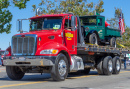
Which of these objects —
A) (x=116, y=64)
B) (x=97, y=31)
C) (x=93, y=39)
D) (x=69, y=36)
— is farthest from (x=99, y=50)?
(x=69, y=36)

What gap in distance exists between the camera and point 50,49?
1192cm

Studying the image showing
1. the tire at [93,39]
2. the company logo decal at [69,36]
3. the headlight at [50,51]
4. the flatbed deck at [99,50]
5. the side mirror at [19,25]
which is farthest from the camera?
the tire at [93,39]

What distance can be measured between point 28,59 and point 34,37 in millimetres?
938

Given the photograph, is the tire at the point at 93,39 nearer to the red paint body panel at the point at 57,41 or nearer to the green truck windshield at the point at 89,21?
the green truck windshield at the point at 89,21

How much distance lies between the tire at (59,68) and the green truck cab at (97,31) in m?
3.59

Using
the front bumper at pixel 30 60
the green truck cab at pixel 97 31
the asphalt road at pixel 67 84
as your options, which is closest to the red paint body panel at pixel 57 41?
the front bumper at pixel 30 60

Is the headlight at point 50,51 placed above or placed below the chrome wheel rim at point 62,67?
above

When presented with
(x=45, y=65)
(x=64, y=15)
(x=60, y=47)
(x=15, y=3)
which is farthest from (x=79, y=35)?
(x=15, y=3)

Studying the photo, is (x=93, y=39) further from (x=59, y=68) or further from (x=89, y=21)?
(x=59, y=68)

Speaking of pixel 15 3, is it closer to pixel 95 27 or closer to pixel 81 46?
pixel 95 27

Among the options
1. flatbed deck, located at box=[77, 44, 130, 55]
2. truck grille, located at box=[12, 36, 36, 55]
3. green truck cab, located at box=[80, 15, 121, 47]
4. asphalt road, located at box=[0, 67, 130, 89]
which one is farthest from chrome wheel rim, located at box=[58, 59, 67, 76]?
green truck cab, located at box=[80, 15, 121, 47]

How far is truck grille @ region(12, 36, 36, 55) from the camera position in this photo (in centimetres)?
1221

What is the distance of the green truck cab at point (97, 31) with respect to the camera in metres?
16.1

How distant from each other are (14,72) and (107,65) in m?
5.74
